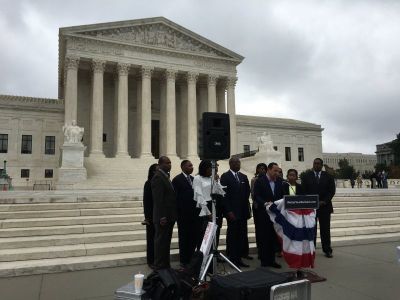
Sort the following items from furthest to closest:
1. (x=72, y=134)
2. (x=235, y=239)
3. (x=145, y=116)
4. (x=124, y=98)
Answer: (x=145, y=116)
(x=124, y=98)
(x=72, y=134)
(x=235, y=239)

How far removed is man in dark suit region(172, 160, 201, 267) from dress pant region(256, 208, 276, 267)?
1.27 m

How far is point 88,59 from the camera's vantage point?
1366 inches

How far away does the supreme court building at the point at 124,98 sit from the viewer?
34.7 meters

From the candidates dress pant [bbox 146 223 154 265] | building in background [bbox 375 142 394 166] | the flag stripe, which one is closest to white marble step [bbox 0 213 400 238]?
dress pant [bbox 146 223 154 265]

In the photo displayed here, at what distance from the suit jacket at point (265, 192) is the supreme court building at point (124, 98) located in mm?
26236

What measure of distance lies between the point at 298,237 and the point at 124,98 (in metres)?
30.7

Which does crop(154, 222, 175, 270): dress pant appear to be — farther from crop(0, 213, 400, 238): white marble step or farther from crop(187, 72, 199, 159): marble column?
crop(187, 72, 199, 159): marble column

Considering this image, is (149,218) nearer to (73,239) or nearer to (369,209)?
(73,239)

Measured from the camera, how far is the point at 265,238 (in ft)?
24.6

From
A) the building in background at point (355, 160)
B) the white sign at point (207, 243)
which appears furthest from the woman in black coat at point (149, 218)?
the building in background at point (355, 160)

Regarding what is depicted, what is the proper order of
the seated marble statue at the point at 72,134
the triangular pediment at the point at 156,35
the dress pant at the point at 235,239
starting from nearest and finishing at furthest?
the dress pant at the point at 235,239 → the seated marble statue at the point at 72,134 → the triangular pediment at the point at 156,35

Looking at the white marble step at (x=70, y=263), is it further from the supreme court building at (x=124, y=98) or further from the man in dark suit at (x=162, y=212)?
the supreme court building at (x=124, y=98)

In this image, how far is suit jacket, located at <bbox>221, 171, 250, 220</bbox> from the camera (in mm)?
7566

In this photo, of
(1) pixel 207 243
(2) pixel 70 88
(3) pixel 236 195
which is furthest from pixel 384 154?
(1) pixel 207 243
